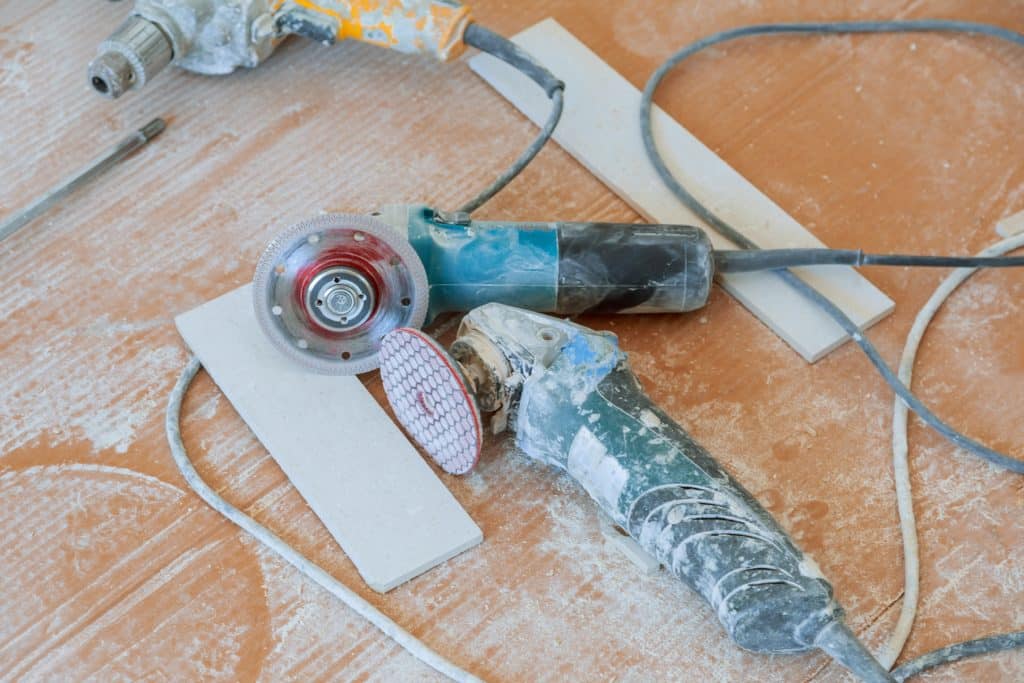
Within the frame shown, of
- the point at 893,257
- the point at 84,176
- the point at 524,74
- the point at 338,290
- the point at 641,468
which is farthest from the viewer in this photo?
the point at 524,74

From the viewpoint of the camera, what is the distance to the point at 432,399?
125cm

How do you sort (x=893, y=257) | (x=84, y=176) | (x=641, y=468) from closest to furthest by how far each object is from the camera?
1. (x=641, y=468)
2. (x=893, y=257)
3. (x=84, y=176)

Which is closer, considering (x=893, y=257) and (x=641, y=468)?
(x=641, y=468)

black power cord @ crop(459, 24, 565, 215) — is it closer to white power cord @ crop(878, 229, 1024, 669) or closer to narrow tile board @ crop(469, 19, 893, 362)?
narrow tile board @ crop(469, 19, 893, 362)

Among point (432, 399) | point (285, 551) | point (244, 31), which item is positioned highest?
point (244, 31)

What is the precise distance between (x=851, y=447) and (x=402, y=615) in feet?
1.88

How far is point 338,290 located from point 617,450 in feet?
1.22

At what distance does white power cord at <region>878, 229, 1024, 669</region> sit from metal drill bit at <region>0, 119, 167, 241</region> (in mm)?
1071

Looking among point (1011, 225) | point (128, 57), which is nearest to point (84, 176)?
point (128, 57)

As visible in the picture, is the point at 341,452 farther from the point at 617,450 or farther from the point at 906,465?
the point at 906,465

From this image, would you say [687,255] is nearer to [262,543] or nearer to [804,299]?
[804,299]

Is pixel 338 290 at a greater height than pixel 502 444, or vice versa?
pixel 338 290

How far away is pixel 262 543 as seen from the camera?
4.17 feet

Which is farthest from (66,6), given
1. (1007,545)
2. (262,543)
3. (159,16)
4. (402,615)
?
(1007,545)
